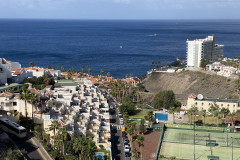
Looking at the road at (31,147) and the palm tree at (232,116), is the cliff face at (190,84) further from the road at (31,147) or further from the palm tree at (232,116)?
the road at (31,147)

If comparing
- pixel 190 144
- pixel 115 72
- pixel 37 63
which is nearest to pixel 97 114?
pixel 190 144

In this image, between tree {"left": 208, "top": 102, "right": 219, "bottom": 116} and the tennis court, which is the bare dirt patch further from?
tree {"left": 208, "top": 102, "right": 219, "bottom": 116}

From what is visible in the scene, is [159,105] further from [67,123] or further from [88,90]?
[67,123]

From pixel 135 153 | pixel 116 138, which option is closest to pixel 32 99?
pixel 116 138

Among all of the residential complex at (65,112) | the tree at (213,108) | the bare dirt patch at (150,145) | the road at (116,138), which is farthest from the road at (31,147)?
the tree at (213,108)

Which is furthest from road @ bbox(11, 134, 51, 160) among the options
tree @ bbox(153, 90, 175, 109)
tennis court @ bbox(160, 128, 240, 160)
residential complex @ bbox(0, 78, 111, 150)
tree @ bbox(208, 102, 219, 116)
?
tree @ bbox(153, 90, 175, 109)

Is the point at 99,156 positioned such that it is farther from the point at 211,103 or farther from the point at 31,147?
the point at 211,103
